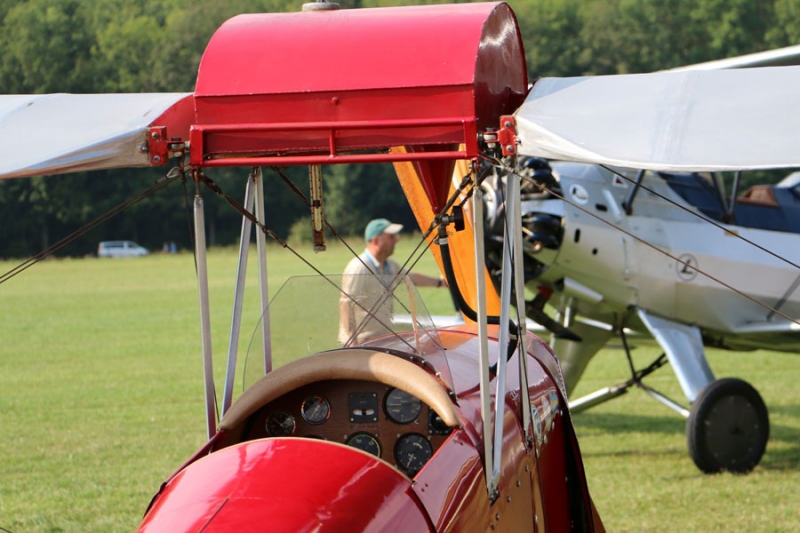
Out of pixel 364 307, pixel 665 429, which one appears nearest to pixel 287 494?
pixel 364 307

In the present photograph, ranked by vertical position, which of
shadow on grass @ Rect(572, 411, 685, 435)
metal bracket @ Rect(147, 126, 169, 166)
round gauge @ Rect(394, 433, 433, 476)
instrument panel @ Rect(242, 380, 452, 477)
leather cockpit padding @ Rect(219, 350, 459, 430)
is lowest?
shadow on grass @ Rect(572, 411, 685, 435)

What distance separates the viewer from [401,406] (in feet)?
12.4

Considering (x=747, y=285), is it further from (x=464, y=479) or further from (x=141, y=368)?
(x=141, y=368)

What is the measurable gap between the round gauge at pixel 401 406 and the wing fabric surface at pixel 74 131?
1.16m

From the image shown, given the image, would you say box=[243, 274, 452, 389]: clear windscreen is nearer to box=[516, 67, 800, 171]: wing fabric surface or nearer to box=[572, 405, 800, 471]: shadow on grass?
box=[516, 67, 800, 171]: wing fabric surface

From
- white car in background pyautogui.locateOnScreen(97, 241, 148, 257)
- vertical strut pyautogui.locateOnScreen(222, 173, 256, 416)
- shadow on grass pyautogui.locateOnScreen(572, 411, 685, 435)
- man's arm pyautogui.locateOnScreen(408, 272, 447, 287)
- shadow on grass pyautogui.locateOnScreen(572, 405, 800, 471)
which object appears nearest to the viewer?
vertical strut pyautogui.locateOnScreen(222, 173, 256, 416)

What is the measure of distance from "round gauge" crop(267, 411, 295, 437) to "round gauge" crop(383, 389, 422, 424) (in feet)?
1.09

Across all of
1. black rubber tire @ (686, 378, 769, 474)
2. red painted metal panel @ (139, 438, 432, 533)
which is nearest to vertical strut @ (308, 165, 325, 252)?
red painted metal panel @ (139, 438, 432, 533)

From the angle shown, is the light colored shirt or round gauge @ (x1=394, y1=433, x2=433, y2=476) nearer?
round gauge @ (x1=394, y1=433, x2=433, y2=476)

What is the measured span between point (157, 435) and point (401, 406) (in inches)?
218

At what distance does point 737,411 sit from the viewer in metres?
7.49

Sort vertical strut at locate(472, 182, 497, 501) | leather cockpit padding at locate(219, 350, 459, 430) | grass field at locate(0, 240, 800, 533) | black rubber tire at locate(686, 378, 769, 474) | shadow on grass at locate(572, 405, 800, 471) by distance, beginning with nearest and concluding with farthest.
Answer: vertical strut at locate(472, 182, 497, 501), leather cockpit padding at locate(219, 350, 459, 430), grass field at locate(0, 240, 800, 533), black rubber tire at locate(686, 378, 769, 474), shadow on grass at locate(572, 405, 800, 471)

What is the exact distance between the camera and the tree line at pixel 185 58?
50.7 metres

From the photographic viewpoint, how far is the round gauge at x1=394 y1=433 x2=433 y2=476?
3766 mm
